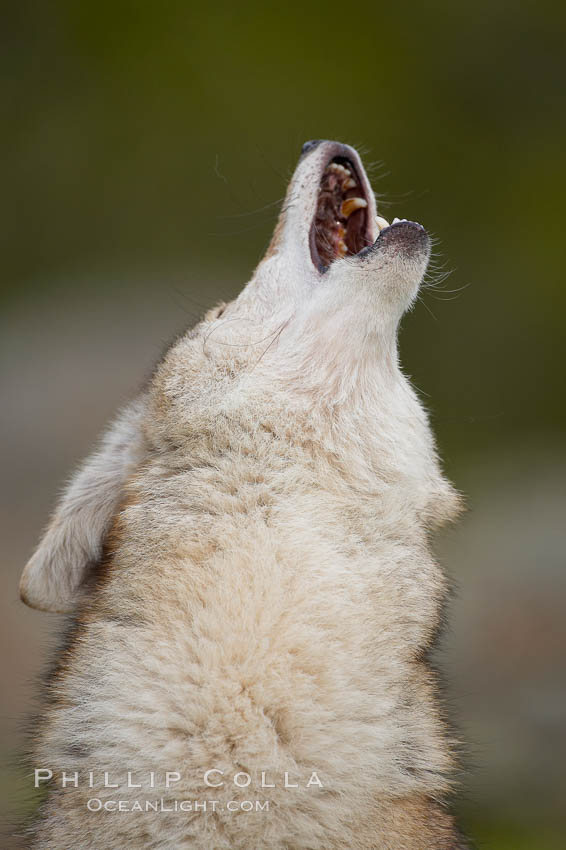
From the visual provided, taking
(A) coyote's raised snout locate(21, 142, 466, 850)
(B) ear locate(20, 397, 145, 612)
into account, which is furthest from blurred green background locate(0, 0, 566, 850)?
(A) coyote's raised snout locate(21, 142, 466, 850)

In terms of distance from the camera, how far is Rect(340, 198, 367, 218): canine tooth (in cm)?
445

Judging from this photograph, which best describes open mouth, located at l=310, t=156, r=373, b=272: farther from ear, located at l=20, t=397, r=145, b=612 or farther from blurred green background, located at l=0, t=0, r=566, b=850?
blurred green background, located at l=0, t=0, r=566, b=850

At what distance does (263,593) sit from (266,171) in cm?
978

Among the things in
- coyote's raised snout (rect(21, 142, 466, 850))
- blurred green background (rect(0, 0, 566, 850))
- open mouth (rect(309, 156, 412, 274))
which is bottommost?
coyote's raised snout (rect(21, 142, 466, 850))

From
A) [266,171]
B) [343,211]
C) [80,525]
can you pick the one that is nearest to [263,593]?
[80,525]

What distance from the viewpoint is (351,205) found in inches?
176

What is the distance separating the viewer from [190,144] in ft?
40.8

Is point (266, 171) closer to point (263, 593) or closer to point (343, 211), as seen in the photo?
point (343, 211)

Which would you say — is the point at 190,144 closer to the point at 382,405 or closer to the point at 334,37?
the point at 334,37

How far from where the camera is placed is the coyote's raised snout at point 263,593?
2959 mm

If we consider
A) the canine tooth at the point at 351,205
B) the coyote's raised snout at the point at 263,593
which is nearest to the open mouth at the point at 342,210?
the canine tooth at the point at 351,205

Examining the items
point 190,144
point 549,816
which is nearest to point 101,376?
point 190,144

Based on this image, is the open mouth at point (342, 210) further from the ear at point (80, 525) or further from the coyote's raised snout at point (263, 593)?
the ear at point (80, 525)

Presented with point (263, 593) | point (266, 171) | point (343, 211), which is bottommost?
point (263, 593)
